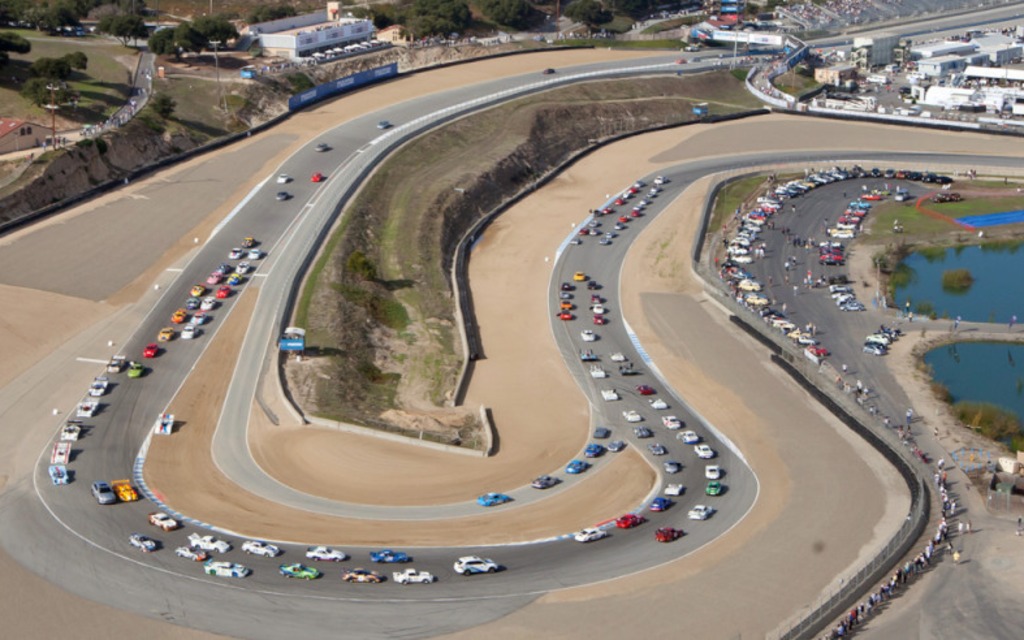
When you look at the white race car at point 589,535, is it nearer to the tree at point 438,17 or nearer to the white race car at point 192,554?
the white race car at point 192,554

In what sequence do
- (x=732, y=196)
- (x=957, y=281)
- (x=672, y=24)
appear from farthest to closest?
(x=672, y=24)
(x=732, y=196)
(x=957, y=281)

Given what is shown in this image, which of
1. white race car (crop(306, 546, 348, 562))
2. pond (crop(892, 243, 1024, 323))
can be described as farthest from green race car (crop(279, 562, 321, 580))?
pond (crop(892, 243, 1024, 323))

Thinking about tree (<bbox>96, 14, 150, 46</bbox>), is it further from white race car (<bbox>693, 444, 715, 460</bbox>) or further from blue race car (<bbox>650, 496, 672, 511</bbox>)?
blue race car (<bbox>650, 496, 672, 511</bbox>)

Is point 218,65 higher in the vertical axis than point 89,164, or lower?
higher

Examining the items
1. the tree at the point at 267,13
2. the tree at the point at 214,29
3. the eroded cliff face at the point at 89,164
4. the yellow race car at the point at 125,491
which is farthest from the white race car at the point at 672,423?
the tree at the point at 267,13

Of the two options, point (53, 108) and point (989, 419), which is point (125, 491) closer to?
point (989, 419)

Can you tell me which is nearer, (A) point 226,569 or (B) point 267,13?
(A) point 226,569

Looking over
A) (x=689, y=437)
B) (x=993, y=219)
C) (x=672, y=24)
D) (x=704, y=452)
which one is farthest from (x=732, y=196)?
(x=672, y=24)
